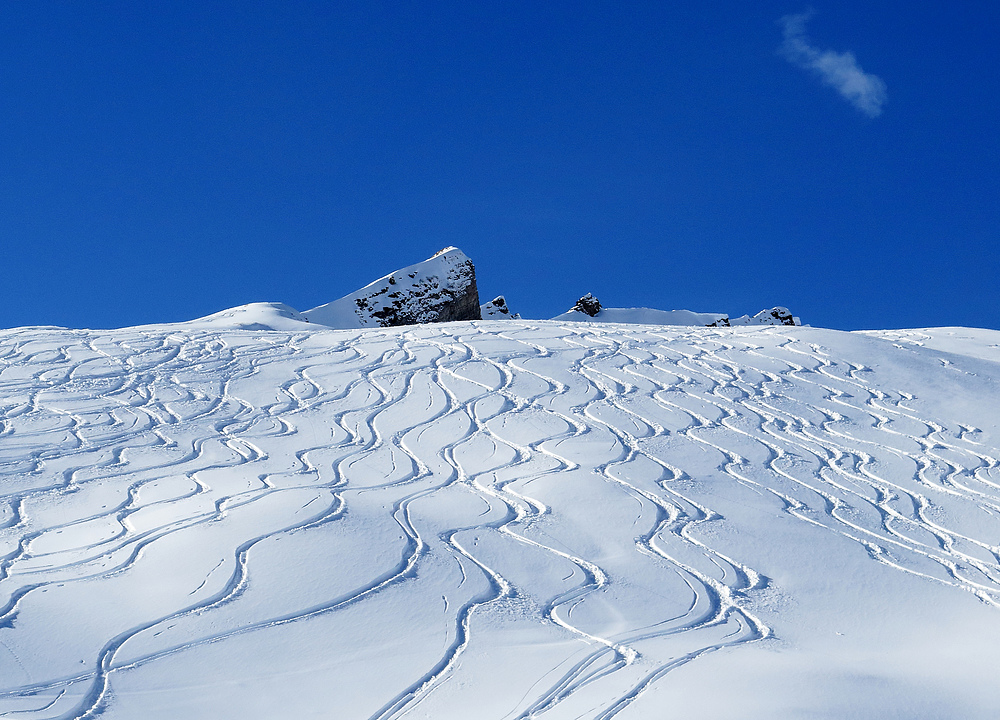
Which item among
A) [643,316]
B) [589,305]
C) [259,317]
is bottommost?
[259,317]

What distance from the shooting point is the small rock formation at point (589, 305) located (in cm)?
5028

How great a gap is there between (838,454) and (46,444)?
4606 mm

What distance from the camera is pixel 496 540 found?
2.83 metres

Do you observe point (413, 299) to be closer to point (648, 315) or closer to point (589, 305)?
point (589, 305)

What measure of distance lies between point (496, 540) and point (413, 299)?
32.5 meters

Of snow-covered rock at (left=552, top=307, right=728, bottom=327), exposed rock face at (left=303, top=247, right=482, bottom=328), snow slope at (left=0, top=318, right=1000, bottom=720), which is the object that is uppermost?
snow-covered rock at (left=552, top=307, right=728, bottom=327)

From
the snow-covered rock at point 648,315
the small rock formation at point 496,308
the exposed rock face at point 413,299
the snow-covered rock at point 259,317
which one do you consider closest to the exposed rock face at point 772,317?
the snow-covered rock at point 648,315

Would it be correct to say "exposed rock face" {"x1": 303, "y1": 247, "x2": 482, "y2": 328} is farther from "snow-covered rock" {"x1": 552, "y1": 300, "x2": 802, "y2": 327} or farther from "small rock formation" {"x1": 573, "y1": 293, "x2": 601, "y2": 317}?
"small rock formation" {"x1": 573, "y1": 293, "x2": 601, "y2": 317}

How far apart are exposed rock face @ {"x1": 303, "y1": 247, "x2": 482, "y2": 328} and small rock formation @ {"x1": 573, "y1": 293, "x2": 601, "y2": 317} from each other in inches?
621

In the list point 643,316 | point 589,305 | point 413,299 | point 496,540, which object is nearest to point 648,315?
point 643,316

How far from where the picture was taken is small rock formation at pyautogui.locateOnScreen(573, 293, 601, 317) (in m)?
50.3

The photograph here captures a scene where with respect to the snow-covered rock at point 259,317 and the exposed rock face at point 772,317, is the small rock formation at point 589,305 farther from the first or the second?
the snow-covered rock at point 259,317

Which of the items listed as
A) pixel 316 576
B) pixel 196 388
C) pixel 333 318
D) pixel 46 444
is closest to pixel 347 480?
pixel 316 576

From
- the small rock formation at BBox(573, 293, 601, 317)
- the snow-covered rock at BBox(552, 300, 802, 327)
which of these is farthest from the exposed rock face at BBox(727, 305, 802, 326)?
the small rock formation at BBox(573, 293, 601, 317)
